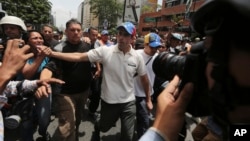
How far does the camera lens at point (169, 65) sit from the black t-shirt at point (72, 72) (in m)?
2.35

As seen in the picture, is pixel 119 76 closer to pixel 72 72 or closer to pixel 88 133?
pixel 72 72

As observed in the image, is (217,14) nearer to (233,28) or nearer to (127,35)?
(233,28)

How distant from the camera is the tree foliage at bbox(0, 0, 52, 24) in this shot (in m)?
34.5

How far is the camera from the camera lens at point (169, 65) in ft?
4.17

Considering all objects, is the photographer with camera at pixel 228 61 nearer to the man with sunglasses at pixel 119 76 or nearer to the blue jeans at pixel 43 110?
the man with sunglasses at pixel 119 76

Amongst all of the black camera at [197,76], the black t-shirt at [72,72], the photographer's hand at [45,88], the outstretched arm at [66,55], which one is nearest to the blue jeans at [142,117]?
the black t-shirt at [72,72]

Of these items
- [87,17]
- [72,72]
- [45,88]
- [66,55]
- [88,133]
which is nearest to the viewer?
[45,88]

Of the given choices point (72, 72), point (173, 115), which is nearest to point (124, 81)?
point (72, 72)


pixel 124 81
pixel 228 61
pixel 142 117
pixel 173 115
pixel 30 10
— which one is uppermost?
Answer: pixel 30 10

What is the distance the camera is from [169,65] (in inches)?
53.6

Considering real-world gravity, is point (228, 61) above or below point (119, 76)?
above

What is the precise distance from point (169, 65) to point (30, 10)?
135 ft

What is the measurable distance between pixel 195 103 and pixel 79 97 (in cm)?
301

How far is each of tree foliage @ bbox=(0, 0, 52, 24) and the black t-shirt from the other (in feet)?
106
